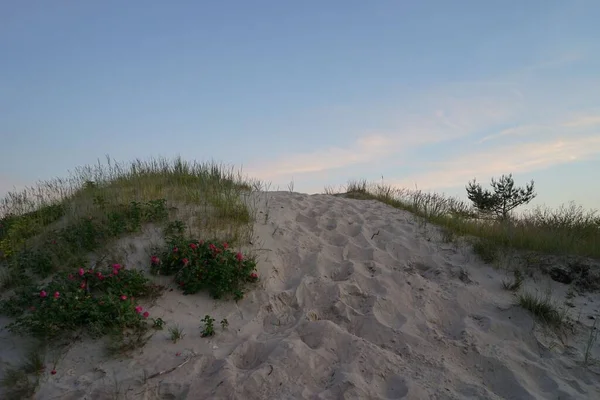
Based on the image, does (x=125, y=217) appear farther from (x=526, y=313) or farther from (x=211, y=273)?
(x=526, y=313)


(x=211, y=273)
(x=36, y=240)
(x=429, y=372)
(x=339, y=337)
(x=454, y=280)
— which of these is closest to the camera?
(x=429, y=372)

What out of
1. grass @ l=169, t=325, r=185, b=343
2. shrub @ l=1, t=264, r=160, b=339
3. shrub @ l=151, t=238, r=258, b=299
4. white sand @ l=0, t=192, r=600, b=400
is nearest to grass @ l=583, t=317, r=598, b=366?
white sand @ l=0, t=192, r=600, b=400

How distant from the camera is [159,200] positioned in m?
5.83

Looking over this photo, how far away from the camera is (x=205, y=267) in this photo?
4625mm

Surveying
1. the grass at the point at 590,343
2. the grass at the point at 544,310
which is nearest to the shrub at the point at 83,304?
the grass at the point at 544,310

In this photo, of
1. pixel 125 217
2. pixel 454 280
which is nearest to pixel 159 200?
pixel 125 217

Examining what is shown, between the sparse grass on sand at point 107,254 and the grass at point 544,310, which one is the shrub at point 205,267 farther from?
the grass at point 544,310

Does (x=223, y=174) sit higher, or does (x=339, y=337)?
(x=223, y=174)

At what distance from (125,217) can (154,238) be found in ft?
1.94

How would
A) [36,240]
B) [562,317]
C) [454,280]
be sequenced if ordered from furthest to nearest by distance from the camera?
[36,240], [454,280], [562,317]

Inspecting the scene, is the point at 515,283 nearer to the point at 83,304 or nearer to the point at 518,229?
the point at 518,229

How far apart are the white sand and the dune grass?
66cm

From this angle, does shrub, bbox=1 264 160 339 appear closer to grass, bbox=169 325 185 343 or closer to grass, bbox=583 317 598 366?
grass, bbox=169 325 185 343

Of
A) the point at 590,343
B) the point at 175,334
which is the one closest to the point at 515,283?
the point at 590,343
